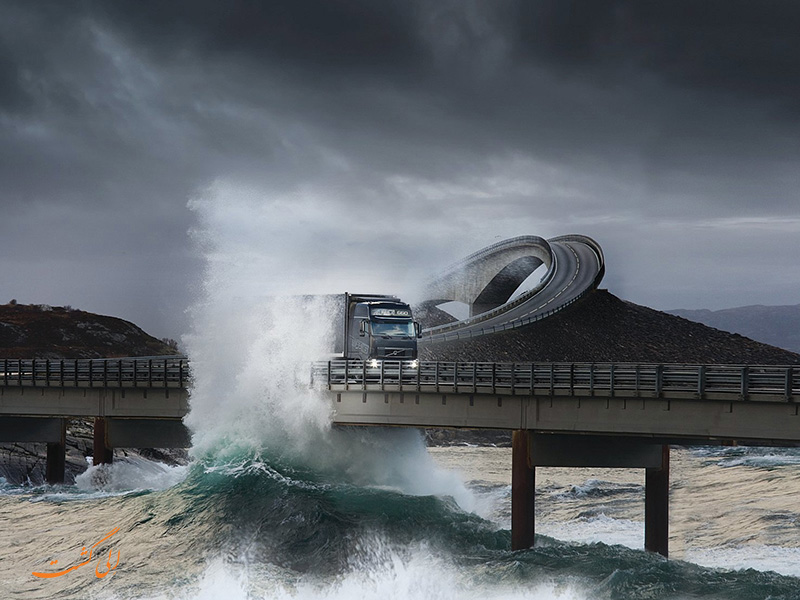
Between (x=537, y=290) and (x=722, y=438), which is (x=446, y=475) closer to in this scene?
(x=722, y=438)

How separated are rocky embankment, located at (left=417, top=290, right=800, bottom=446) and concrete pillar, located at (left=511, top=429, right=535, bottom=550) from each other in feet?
181

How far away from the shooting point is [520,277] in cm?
14025

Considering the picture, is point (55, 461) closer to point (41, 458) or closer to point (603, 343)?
point (41, 458)

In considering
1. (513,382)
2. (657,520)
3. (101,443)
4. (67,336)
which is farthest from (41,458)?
(67,336)

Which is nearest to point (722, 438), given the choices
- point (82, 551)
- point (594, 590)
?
point (594, 590)

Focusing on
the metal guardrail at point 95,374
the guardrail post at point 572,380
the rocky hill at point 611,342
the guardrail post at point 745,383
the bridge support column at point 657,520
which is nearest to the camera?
the guardrail post at point 745,383

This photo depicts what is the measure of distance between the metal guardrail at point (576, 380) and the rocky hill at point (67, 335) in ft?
238

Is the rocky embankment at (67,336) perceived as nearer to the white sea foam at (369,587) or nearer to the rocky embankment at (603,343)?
the rocky embankment at (603,343)

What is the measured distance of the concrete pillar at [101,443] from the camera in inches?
2064

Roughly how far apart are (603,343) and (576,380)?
279 feet

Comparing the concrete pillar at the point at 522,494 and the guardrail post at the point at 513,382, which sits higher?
the guardrail post at the point at 513,382

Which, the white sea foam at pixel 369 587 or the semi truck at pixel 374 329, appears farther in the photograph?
the semi truck at pixel 374 329

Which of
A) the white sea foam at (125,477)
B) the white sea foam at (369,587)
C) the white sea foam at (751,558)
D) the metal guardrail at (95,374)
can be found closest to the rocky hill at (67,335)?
the white sea foam at (125,477)

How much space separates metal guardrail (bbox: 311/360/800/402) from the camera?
33.8m
